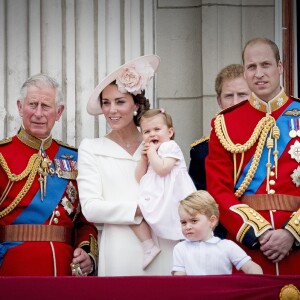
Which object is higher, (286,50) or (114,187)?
(286,50)

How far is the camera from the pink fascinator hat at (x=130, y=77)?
6457mm

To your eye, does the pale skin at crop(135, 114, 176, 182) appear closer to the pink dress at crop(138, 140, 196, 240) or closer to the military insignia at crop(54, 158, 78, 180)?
the pink dress at crop(138, 140, 196, 240)

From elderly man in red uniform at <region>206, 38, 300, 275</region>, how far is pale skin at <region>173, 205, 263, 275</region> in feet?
0.71

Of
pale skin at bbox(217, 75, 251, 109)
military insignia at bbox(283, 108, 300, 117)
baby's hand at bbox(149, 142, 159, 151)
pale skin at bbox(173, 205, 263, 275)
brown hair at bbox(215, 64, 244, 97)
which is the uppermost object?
A: brown hair at bbox(215, 64, 244, 97)

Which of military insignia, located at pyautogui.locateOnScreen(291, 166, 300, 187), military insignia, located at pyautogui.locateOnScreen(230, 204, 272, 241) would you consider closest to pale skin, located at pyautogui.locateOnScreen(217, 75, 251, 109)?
military insignia, located at pyautogui.locateOnScreen(291, 166, 300, 187)

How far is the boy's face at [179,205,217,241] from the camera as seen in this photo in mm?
5633

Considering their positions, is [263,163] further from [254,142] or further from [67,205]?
[67,205]

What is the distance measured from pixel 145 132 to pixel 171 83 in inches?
55.3

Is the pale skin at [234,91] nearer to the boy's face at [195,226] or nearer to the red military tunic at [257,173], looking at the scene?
the red military tunic at [257,173]

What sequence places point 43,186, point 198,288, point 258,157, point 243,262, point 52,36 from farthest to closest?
1. point 52,36
2. point 43,186
3. point 258,157
4. point 243,262
5. point 198,288

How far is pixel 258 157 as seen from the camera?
6.04 metres

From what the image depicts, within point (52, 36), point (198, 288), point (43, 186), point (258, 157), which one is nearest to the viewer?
point (198, 288)

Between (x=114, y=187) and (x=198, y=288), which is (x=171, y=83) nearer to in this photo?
(x=114, y=187)

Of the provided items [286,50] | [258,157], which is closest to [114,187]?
[258,157]
